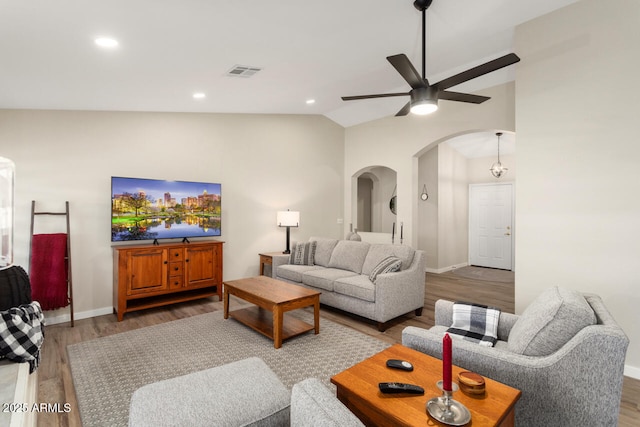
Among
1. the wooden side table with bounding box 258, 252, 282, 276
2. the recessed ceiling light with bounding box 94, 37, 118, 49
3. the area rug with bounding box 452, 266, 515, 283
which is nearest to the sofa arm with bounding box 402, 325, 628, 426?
A: the recessed ceiling light with bounding box 94, 37, 118, 49

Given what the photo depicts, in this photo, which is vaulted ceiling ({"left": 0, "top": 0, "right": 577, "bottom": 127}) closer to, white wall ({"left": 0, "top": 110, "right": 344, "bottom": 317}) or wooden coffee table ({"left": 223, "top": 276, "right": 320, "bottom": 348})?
white wall ({"left": 0, "top": 110, "right": 344, "bottom": 317})

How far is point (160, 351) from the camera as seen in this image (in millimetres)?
3045

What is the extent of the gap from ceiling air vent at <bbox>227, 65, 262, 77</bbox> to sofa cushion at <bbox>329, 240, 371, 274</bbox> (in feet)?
8.56

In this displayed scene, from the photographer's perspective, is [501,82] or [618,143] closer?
[618,143]

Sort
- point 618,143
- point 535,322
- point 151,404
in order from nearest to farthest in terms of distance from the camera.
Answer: point 151,404 → point 535,322 → point 618,143

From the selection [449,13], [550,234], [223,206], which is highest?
[449,13]

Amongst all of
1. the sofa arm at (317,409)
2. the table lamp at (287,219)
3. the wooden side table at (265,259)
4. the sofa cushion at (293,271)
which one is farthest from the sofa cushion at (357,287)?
the sofa arm at (317,409)

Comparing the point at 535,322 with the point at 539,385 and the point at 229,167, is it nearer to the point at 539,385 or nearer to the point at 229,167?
the point at 539,385

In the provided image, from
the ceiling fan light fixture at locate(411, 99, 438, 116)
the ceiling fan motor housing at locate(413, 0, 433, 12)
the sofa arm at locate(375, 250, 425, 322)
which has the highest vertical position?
the ceiling fan motor housing at locate(413, 0, 433, 12)

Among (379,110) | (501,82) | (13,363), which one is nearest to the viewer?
(13,363)

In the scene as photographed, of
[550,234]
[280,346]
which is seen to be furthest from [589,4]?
[280,346]

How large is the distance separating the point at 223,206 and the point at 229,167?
63cm

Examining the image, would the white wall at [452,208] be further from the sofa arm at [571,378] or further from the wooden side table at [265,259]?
the sofa arm at [571,378]

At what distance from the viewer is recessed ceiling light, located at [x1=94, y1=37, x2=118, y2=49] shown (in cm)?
237
